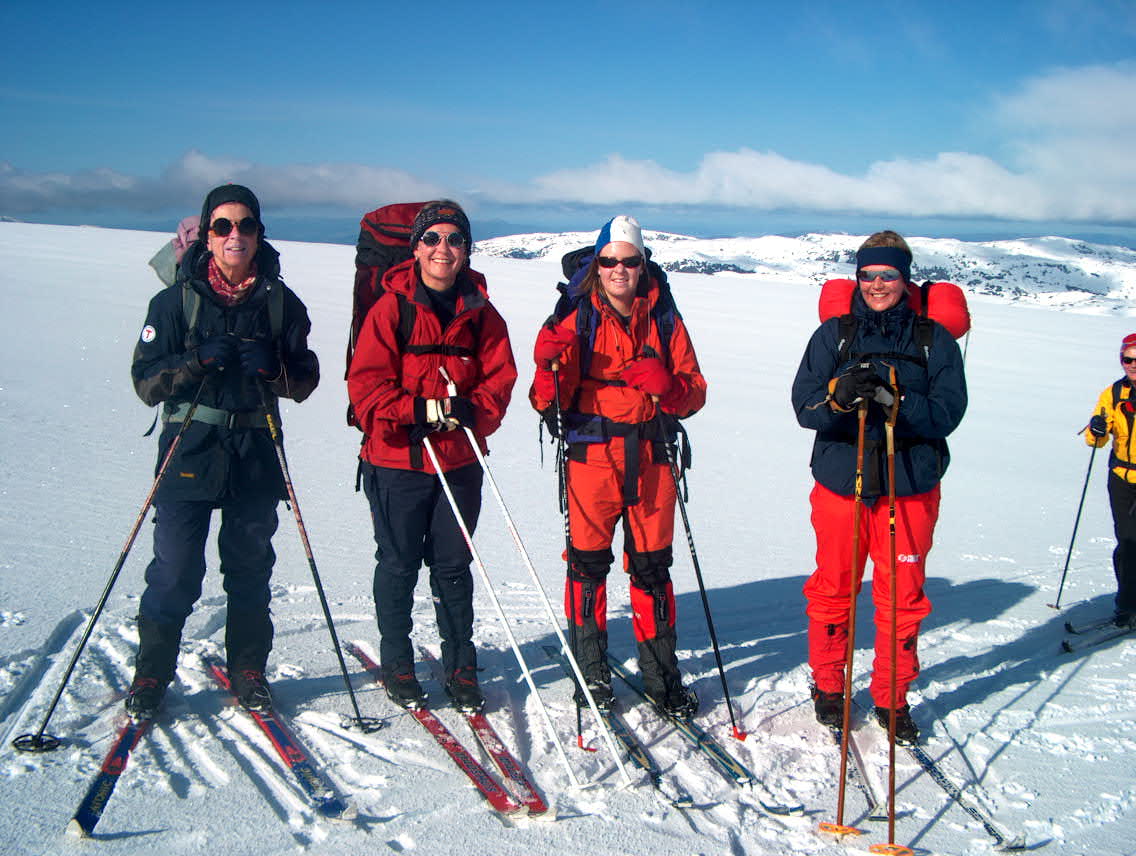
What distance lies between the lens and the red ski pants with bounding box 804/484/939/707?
3.60m

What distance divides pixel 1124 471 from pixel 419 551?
470 cm

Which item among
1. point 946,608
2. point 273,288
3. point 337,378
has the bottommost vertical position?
point 946,608

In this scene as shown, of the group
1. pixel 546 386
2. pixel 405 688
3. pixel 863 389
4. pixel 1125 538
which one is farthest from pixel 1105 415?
pixel 405 688

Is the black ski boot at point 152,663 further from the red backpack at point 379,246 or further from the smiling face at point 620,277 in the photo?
the smiling face at point 620,277

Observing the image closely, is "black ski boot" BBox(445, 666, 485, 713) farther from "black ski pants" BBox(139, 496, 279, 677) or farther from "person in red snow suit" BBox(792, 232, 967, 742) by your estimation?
"person in red snow suit" BBox(792, 232, 967, 742)

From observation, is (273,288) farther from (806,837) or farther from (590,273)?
(806,837)

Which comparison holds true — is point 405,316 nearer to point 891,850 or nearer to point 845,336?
point 845,336

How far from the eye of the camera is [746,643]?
16.7 feet

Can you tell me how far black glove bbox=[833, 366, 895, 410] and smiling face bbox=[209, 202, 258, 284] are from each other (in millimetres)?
2523

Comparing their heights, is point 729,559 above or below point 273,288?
below

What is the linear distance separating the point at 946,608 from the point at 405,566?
13.5 ft

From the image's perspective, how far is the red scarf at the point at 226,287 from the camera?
137 inches

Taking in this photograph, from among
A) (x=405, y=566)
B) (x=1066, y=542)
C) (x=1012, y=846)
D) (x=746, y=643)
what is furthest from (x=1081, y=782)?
(x=1066, y=542)

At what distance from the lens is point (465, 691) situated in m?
3.81
